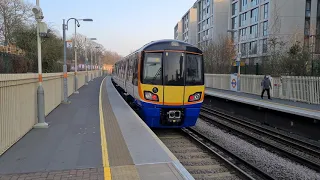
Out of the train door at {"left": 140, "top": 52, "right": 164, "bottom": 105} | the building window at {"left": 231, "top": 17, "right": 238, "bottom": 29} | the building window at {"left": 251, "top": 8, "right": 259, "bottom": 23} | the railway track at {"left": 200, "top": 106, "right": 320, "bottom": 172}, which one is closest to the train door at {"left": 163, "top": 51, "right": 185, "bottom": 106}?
the train door at {"left": 140, "top": 52, "right": 164, "bottom": 105}

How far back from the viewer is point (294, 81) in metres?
17.9

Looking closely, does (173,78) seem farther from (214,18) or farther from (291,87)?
(214,18)

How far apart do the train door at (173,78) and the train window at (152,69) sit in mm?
194

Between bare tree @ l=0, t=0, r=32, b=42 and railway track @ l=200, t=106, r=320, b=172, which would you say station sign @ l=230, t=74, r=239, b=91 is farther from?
bare tree @ l=0, t=0, r=32, b=42

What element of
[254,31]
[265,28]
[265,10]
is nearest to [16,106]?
[265,28]

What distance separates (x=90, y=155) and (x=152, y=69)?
4795 mm

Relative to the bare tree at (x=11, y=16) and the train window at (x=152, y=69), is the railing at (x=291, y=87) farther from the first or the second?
the bare tree at (x=11, y=16)

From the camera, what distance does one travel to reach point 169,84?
395 inches

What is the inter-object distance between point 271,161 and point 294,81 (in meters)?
11.6

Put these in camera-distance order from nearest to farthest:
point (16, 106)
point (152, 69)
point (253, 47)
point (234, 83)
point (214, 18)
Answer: point (16, 106) → point (152, 69) → point (234, 83) → point (253, 47) → point (214, 18)

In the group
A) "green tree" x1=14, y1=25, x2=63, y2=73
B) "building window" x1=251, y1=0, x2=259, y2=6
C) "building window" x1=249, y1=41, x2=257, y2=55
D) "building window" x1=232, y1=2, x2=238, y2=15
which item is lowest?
"green tree" x1=14, y1=25, x2=63, y2=73

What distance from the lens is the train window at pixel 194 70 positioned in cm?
1029

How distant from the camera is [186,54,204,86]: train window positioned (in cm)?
1029

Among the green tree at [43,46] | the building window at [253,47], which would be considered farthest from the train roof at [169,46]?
the building window at [253,47]
